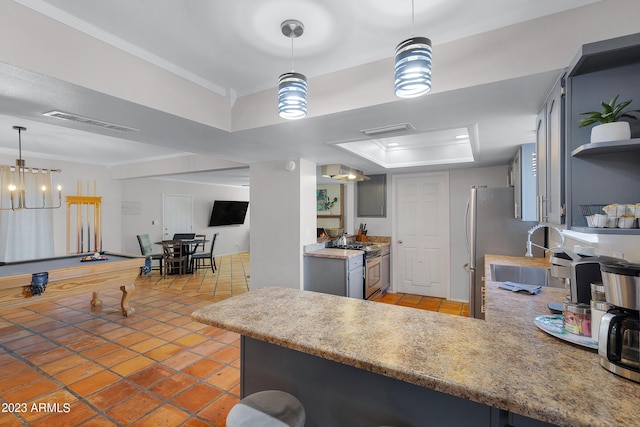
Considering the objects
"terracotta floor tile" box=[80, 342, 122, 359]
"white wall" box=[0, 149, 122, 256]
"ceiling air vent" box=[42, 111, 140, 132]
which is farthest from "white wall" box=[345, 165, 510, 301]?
"white wall" box=[0, 149, 122, 256]

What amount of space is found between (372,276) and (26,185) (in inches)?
226

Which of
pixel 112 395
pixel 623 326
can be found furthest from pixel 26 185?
pixel 623 326

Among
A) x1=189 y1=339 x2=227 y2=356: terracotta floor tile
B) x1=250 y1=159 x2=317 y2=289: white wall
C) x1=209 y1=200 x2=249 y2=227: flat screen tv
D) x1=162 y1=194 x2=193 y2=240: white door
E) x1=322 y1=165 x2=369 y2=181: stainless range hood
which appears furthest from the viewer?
x1=209 y1=200 x2=249 y2=227: flat screen tv

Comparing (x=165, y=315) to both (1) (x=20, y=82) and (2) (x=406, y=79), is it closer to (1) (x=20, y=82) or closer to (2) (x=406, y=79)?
(1) (x=20, y=82)

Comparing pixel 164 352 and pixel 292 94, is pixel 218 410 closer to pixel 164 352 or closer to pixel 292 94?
pixel 164 352

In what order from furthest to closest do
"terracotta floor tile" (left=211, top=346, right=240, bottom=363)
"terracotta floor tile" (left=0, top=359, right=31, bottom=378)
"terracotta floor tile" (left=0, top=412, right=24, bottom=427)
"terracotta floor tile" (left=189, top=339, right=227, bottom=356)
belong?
"terracotta floor tile" (left=189, top=339, right=227, bottom=356) < "terracotta floor tile" (left=211, top=346, right=240, bottom=363) < "terracotta floor tile" (left=0, top=359, right=31, bottom=378) < "terracotta floor tile" (left=0, top=412, right=24, bottom=427)

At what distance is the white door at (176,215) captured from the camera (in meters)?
7.37

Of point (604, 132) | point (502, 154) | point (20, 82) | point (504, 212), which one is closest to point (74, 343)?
point (20, 82)

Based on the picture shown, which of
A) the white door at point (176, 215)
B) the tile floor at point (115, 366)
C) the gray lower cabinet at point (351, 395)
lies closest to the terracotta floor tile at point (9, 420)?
the tile floor at point (115, 366)

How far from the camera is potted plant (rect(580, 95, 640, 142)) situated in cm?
113

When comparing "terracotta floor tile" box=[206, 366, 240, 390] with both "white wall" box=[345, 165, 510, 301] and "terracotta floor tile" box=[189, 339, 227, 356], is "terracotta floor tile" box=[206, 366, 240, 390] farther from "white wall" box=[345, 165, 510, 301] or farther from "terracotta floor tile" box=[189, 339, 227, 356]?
"white wall" box=[345, 165, 510, 301]

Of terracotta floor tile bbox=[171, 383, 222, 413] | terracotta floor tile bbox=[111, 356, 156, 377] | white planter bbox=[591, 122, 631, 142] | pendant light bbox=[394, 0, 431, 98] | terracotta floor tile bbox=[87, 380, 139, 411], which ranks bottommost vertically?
terracotta floor tile bbox=[171, 383, 222, 413]

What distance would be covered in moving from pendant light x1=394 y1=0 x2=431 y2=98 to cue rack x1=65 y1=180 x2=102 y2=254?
6327 millimetres

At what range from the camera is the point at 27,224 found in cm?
470
